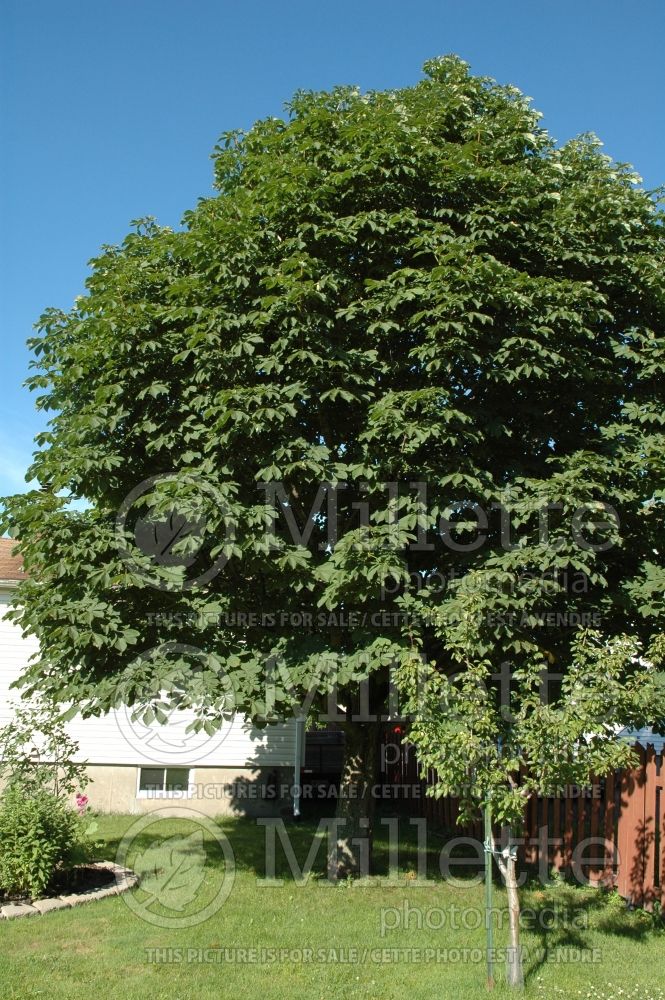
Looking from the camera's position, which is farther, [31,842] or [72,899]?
[72,899]

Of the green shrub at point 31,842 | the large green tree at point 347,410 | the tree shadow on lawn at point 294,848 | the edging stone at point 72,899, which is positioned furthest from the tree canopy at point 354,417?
the tree shadow on lawn at point 294,848

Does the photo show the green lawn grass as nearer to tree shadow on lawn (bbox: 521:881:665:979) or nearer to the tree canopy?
tree shadow on lawn (bbox: 521:881:665:979)

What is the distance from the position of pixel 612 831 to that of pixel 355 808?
3099mm

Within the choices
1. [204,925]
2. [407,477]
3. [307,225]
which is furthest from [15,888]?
[307,225]

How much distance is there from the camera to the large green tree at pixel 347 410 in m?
7.68

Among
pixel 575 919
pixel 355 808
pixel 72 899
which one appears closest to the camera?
pixel 575 919

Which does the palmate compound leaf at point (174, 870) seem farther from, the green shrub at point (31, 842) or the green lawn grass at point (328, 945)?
the green shrub at point (31, 842)

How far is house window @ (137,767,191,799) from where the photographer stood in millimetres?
14633

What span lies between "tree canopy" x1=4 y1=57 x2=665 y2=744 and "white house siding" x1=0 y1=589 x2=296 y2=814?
5.82 meters

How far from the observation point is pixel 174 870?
10195 millimetres

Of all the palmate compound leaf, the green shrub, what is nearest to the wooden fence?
the palmate compound leaf

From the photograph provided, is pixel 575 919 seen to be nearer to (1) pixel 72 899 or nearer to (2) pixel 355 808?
(2) pixel 355 808

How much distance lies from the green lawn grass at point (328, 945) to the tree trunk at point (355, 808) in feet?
0.99

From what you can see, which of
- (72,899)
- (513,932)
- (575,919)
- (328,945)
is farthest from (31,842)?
(575,919)
